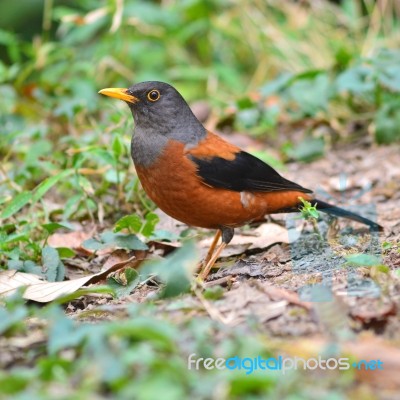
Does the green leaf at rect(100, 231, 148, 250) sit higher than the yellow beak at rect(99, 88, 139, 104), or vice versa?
the yellow beak at rect(99, 88, 139, 104)

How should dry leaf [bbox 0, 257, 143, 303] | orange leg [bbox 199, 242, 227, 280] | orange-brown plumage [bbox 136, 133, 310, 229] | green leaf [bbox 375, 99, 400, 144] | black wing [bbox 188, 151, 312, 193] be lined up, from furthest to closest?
1. green leaf [bbox 375, 99, 400, 144]
2. black wing [bbox 188, 151, 312, 193]
3. orange-brown plumage [bbox 136, 133, 310, 229]
4. orange leg [bbox 199, 242, 227, 280]
5. dry leaf [bbox 0, 257, 143, 303]

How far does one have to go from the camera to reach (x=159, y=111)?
5953 millimetres

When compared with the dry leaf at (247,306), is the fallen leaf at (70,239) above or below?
below

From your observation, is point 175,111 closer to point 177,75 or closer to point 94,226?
point 94,226

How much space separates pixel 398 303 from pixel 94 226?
3.37m

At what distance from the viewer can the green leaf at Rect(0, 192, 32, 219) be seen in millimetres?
5641

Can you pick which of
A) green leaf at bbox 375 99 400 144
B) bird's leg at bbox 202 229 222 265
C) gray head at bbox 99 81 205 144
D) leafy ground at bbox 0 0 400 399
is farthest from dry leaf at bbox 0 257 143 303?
green leaf at bbox 375 99 400 144

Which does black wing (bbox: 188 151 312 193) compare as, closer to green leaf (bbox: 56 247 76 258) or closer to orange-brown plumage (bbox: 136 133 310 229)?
orange-brown plumage (bbox: 136 133 310 229)

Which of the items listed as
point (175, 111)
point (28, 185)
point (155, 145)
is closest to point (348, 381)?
point (155, 145)

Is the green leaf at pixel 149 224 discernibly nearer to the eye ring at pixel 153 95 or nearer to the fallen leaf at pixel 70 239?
the fallen leaf at pixel 70 239

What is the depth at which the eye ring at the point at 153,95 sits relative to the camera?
236 inches

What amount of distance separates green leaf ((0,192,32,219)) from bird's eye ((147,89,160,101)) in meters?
1.26

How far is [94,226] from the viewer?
21.2 feet

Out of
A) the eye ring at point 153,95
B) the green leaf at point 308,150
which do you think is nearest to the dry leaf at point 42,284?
the eye ring at point 153,95
